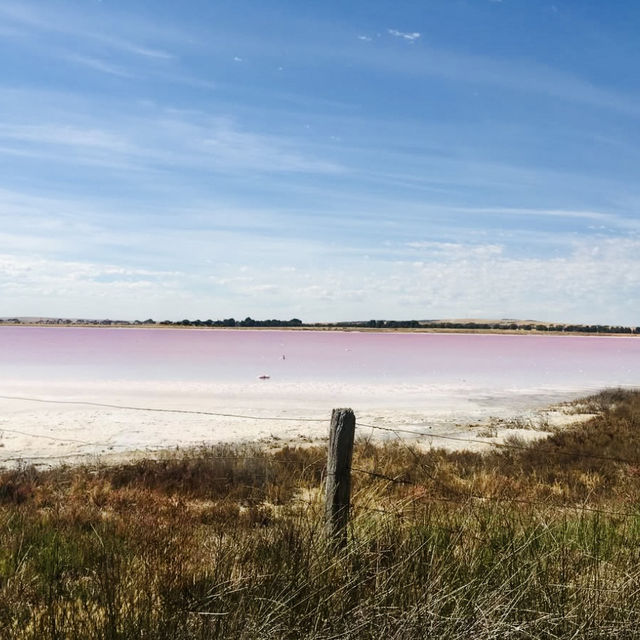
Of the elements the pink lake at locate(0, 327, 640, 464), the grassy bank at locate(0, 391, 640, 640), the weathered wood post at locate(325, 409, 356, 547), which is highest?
the weathered wood post at locate(325, 409, 356, 547)

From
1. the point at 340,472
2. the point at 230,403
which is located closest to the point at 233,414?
the point at 230,403

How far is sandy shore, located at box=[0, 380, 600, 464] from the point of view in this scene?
17219mm

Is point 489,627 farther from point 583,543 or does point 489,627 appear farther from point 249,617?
point 583,543

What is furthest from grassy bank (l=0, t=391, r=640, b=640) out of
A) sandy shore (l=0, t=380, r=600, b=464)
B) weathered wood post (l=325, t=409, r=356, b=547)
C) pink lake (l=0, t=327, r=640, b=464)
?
pink lake (l=0, t=327, r=640, b=464)

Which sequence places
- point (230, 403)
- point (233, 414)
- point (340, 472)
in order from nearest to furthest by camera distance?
point (340, 472)
point (233, 414)
point (230, 403)

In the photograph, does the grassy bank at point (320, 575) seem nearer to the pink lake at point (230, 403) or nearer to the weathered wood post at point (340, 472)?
the weathered wood post at point (340, 472)

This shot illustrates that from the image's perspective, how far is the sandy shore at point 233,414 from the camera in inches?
678

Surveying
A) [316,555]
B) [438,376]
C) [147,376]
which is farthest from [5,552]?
[438,376]

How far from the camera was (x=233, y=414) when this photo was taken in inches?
908

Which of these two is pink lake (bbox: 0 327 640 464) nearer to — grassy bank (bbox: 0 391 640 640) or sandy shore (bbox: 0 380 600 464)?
sandy shore (bbox: 0 380 600 464)

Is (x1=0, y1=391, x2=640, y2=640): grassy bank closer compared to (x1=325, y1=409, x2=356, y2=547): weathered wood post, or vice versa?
(x1=0, y1=391, x2=640, y2=640): grassy bank

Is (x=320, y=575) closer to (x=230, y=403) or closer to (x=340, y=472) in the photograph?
(x=340, y=472)

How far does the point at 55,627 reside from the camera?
3.56 m

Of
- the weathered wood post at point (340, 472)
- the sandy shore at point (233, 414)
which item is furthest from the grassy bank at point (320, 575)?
the sandy shore at point (233, 414)
